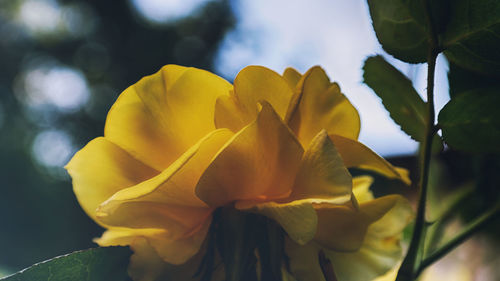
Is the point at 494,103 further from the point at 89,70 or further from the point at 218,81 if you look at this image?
the point at 89,70

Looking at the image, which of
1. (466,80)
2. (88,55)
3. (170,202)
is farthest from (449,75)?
(88,55)

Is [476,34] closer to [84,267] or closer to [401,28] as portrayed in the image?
[401,28]

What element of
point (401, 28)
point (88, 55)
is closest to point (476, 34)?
point (401, 28)

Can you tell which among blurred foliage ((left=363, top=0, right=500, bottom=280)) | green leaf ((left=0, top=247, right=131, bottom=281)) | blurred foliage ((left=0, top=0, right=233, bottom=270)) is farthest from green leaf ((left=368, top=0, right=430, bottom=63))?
blurred foliage ((left=0, top=0, right=233, bottom=270))

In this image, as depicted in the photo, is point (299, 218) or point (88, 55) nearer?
point (299, 218)

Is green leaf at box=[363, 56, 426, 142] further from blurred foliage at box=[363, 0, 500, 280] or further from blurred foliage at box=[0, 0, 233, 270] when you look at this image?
blurred foliage at box=[0, 0, 233, 270]

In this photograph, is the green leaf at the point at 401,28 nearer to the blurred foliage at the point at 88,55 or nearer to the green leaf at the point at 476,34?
the green leaf at the point at 476,34
